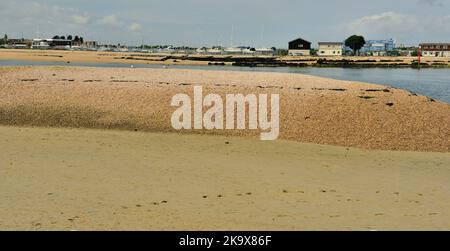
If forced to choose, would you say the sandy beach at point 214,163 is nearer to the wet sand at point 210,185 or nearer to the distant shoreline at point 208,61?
the wet sand at point 210,185

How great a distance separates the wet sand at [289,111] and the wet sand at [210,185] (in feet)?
4.52

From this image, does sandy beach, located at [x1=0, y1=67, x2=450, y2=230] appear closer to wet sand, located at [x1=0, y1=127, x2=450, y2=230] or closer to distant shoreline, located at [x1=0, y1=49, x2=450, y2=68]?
wet sand, located at [x1=0, y1=127, x2=450, y2=230]

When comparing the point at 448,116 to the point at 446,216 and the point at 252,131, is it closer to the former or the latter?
the point at 252,131

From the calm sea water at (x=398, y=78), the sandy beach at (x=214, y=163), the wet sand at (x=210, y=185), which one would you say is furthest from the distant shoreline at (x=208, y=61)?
the wet sand at (x=210, y=185)

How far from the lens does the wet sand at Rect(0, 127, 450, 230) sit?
982 cm

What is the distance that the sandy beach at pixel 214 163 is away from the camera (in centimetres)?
1013

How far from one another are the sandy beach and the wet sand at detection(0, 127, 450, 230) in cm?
4

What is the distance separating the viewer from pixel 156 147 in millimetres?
17781

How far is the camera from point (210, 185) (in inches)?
501

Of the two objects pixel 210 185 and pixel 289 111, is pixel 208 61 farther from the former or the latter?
pixel 210 185

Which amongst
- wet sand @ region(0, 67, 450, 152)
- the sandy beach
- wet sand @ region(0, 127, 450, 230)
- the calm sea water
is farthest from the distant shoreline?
wet sand @ region(0, 127, 450, 230)
